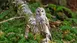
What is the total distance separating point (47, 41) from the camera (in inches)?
282

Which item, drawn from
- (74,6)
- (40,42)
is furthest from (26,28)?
(74,6)

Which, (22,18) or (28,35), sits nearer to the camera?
(28,35)

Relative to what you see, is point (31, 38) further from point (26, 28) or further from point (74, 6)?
point (74, 6)

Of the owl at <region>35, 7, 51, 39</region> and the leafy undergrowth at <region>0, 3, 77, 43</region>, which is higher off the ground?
the owl at <region>35, 7, 51, 39</region>

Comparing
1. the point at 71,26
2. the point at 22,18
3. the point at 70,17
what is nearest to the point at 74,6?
the point at 70,17

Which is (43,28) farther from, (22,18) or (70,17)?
(70,17)

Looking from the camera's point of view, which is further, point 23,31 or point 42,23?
point 23,31

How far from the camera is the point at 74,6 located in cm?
1177

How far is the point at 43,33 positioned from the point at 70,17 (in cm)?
311

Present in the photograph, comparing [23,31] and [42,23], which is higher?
[42,23]

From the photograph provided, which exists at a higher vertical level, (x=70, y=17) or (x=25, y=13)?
(x=25, y=13)

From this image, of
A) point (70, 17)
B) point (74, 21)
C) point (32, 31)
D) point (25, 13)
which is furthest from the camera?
point (70, 17)

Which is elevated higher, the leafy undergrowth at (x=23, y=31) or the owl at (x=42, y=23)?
the owl at (x=42, y=23)

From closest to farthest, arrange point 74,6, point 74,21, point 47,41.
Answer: point 47,41
point 74,21
point 74,6
